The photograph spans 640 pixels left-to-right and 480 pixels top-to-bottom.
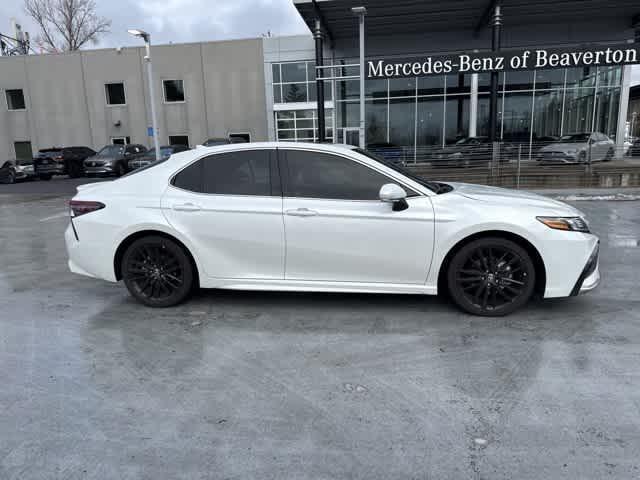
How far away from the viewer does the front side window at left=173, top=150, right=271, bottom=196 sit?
456 centimetres

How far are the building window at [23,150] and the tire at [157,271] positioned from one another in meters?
34.5

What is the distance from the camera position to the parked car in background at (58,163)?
971 inches

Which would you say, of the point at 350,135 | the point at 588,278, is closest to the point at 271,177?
the point at 588,278

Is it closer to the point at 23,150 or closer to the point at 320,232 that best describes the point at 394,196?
the point at 320,232

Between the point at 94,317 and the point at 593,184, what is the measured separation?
47.4 feet

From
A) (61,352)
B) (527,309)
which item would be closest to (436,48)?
(527,309)

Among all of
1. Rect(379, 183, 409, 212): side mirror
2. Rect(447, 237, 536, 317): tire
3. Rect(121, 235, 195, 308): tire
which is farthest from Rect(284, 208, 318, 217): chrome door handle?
Rect(447, 237, 536, 317): tire

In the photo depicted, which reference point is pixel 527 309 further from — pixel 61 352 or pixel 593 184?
pixel 593 184

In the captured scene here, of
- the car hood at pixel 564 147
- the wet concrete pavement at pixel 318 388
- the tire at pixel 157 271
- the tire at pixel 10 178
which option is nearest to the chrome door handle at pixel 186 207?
the tire at pixel 157 271

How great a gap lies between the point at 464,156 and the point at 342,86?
42.2ft

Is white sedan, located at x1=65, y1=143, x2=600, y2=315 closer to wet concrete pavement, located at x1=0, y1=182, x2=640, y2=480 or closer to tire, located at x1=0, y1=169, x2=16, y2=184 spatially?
wet concrete pavement, located at x1=0, y1=182, x2=640, y2=480

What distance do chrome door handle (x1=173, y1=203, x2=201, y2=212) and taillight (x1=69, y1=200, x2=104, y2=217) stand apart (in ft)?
2.68

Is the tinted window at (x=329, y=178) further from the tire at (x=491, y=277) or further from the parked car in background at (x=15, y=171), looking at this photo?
the parked car in background at (x=15, y=171)

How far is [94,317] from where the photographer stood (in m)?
4.71
